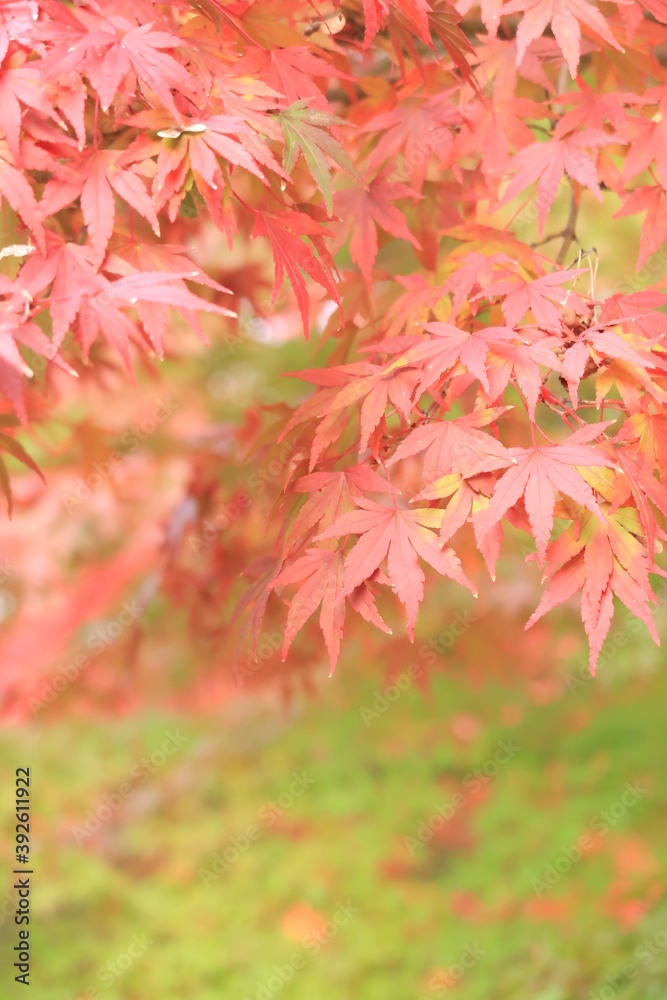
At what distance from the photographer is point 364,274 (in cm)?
166

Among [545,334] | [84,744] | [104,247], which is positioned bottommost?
[84,744]

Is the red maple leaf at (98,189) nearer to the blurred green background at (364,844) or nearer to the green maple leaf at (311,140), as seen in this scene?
the green maple leaf at (311,140)

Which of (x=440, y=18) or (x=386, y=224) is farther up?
(x=440, y=18)

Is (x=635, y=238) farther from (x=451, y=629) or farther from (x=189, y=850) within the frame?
(x=189, y=850)

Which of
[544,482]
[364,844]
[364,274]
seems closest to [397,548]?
[544,482]

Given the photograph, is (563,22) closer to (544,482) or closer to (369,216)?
(369,216)

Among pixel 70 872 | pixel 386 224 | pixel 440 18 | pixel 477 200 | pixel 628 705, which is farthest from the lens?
pixel 628 705

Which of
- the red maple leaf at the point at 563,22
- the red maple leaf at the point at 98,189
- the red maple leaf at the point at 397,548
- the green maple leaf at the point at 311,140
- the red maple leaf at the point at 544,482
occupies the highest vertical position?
the red maple leaf at the point at 563,22

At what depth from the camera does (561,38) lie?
1.35 metres

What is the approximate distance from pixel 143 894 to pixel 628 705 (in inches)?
110

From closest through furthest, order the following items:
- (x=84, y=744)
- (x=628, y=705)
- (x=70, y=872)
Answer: (x=70, y=872)
(x=628, y=705)
(x=84, y=744)

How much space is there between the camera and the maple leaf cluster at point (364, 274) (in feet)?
4.06

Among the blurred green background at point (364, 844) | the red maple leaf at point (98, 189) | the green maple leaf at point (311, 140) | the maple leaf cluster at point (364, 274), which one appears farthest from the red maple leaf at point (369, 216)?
the blurred green background at point (364, 844)

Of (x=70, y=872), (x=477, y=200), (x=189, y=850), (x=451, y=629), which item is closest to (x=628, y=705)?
(x=451, y=629)
